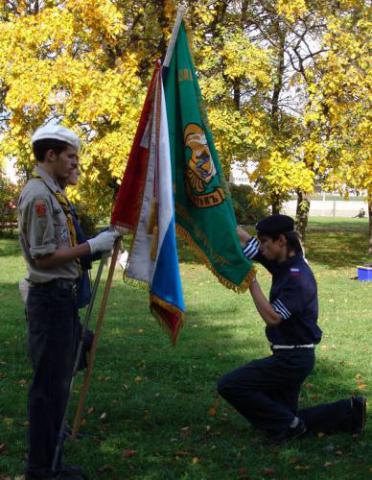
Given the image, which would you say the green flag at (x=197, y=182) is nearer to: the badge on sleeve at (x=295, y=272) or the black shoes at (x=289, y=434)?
the badge on sleeve at (x=295, y=272)

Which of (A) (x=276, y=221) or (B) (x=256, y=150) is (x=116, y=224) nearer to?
(A) (x=276, y=221)

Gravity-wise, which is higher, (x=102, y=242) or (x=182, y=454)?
(x=102, y=242)

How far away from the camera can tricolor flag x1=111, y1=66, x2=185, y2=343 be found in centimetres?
474

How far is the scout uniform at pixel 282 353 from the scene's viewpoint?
5434 millimetres

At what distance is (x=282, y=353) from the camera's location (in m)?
5.56

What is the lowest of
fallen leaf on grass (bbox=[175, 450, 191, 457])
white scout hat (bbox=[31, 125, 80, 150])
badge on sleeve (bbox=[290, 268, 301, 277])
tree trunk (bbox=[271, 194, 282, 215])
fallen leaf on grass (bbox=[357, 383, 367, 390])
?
fallen leaf on grass (bbox=[357, 383, 367, 390])

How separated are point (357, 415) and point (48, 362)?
2.58 meters

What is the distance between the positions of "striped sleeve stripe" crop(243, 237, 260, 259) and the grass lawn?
142 centimetres

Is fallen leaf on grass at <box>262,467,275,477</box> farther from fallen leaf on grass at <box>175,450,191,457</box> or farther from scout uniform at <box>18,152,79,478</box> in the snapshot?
scout uniform at <box>18,152,79,478</box>

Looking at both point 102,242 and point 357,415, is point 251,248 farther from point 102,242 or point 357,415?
point 357,415

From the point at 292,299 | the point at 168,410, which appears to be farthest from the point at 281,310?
the point at 168,410

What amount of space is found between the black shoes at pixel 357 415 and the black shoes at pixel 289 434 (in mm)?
426

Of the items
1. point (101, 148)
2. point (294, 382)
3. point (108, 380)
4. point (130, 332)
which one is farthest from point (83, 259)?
point (101, 148)

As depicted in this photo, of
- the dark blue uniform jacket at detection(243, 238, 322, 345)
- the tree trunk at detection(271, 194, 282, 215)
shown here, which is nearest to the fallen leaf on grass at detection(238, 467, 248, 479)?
the dark blue uniform jacket at detection(243, 238, 322, 345)
